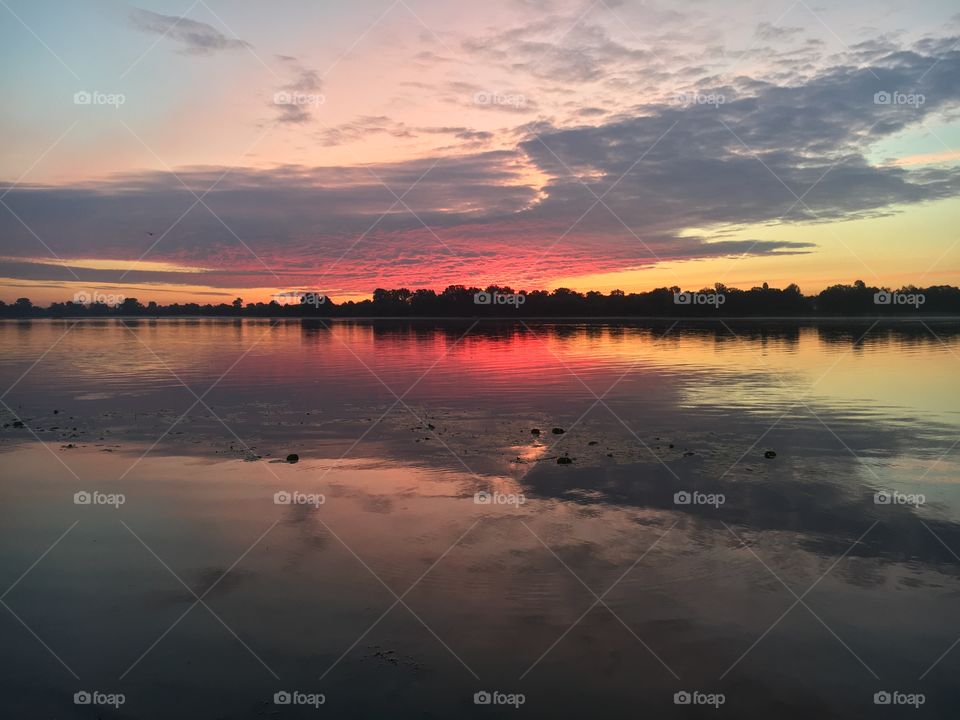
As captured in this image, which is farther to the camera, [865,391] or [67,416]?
[865,391]

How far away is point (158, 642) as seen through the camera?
8.27 meters

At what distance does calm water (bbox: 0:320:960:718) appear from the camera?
294 inches

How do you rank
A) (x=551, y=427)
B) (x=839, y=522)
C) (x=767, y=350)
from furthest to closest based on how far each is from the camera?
(x=767, y=350) < (x=551, y=427) < (x=839, y=522)

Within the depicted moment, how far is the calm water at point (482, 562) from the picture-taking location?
746 cm

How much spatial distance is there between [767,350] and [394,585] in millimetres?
47133

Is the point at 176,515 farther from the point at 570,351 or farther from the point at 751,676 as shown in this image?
the point at 570,351

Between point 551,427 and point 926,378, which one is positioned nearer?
point 551,427

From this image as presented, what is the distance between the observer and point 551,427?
20859 mm

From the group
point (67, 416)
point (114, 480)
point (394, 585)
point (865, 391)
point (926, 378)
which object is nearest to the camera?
point (394, 585)

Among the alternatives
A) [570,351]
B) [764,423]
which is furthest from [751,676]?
[570,351]

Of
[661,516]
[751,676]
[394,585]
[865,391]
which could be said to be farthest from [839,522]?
[865,391]

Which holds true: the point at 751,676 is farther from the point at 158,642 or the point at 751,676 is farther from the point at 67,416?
the point at 67,416

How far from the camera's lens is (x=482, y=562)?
10500 mm

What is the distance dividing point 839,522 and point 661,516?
3008mm
